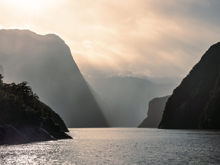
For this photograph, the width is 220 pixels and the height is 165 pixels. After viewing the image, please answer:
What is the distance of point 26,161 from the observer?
5872 cm

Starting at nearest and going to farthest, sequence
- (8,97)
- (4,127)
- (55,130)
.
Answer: (4,127)
(8,97)
(55,130)

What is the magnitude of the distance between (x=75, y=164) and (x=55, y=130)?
87.1 m

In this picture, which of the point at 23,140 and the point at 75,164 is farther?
the point at 23,140

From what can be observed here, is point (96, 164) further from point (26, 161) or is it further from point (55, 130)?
point (55, 130)

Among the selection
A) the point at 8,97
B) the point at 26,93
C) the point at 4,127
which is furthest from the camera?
the point at 26,93

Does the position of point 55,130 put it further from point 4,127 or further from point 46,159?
point 46,159

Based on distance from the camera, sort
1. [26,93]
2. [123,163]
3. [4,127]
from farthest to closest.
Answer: [26,93]
[4,127]
[123,163]

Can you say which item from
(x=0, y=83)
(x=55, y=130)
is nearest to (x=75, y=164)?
(x=55, y=130)

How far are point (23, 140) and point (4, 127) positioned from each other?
9.70 m

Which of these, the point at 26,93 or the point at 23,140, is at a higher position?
the point at 26,93

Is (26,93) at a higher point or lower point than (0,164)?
higher

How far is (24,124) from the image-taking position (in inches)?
4459

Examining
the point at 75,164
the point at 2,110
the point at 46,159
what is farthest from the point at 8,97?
the point at 75,164

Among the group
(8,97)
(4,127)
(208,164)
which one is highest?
(8,97)
